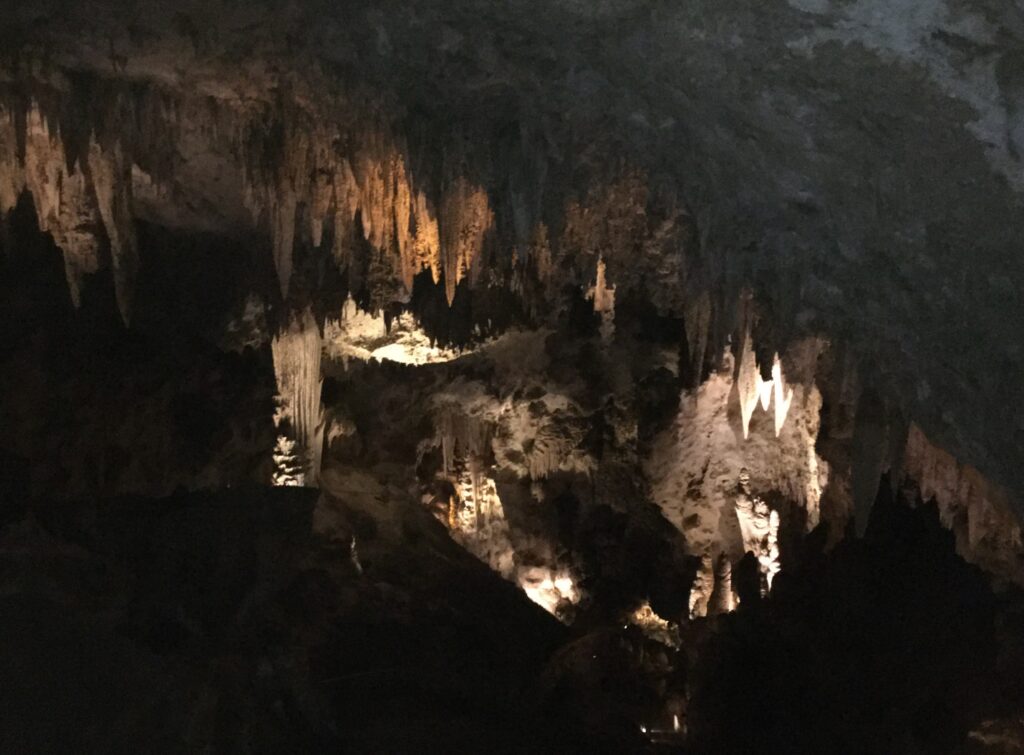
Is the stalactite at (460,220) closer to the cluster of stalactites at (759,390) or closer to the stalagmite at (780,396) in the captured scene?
the cluster of stalactites at (759,390)

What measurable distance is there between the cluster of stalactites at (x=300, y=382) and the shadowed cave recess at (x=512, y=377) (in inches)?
1.4

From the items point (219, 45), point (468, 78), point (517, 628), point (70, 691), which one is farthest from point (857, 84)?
point (517, 628)

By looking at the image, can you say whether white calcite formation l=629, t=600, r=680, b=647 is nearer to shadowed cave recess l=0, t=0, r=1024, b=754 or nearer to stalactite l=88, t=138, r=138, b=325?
shadowed cave recess l=0, t=0, r=1024, b=754

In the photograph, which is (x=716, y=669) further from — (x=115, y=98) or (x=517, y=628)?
(x=115, y=98)

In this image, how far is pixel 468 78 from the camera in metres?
3.85

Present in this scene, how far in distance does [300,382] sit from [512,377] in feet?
7.11

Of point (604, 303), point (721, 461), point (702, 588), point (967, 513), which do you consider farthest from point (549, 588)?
point (967, 513)

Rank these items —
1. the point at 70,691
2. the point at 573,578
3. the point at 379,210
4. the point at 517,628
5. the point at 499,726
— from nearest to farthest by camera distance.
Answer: the point at 379,210, the point at 70,691, the point at 499,726, the point at 517,628, the point at 573,578

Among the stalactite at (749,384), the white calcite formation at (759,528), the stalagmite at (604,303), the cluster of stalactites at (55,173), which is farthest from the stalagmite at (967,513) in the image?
the cluster of stalactites at (55,173)

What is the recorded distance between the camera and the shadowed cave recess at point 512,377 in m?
3.45

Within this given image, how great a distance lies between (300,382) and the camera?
31.9 ft

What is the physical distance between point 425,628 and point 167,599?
2.16 metres

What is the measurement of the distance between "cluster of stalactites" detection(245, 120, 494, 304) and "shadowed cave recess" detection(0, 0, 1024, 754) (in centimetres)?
3

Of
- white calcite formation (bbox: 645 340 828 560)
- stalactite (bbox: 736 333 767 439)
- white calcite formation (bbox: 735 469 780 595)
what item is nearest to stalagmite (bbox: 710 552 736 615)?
white calcite formation (bbox: 645 340 828 560)
